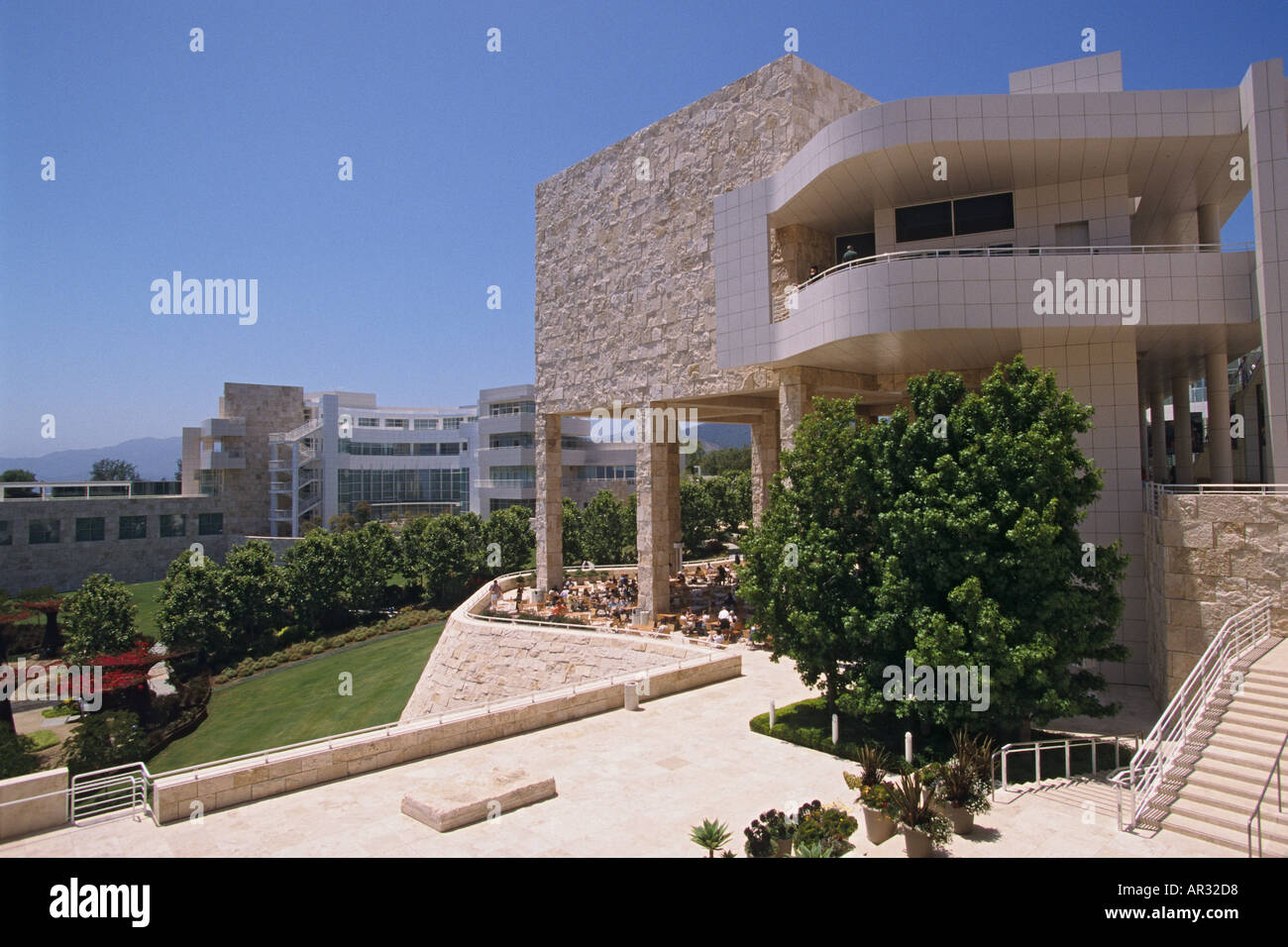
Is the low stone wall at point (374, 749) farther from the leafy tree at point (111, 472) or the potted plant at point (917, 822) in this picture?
the leafy tree at point (111, 472)

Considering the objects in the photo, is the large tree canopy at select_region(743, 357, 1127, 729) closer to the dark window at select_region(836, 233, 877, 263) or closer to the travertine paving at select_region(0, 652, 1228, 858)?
the travertine paving at select_region(0, 652, 1228, 858)

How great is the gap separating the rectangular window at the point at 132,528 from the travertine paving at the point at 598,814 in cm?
7097

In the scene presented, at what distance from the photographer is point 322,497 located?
255ft

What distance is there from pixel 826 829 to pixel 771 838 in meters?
0.84

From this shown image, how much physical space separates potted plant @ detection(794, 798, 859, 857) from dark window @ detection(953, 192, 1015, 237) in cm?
2038

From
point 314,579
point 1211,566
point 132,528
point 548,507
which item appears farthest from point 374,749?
point 132,528

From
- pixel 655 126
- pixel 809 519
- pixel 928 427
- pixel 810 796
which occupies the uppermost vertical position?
pixel 655 126

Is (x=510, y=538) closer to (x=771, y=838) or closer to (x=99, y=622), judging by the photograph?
(x=99, y=622)

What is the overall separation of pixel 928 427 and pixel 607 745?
991cm

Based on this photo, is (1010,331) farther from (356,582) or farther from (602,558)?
(356,582)

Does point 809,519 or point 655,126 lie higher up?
point 655,126

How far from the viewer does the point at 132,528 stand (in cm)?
7231
